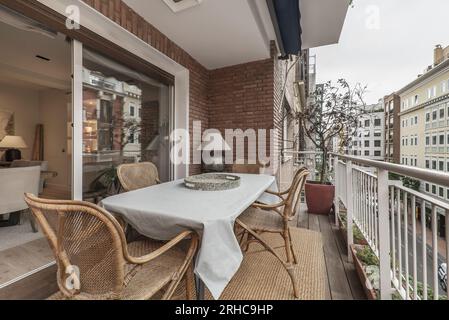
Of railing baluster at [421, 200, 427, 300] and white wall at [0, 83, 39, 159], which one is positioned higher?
white wall at [0, 83, 39, 159]

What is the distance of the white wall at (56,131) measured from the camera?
18.9 ft

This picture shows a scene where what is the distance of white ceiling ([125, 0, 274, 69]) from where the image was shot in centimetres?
243

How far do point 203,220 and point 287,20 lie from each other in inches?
109

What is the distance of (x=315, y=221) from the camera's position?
3.20 metres

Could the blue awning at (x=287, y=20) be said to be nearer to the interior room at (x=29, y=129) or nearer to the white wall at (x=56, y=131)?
the interior room at (x=29, y=129)

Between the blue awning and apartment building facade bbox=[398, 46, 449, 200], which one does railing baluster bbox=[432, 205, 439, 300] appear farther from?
the blue awning

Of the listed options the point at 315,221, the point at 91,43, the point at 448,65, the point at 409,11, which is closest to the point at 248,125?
the point at 315,221

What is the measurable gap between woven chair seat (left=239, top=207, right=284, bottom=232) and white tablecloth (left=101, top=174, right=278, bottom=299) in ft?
1.24

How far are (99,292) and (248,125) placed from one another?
324 cm

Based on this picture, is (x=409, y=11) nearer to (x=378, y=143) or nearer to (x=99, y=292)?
(x=378, y=143)

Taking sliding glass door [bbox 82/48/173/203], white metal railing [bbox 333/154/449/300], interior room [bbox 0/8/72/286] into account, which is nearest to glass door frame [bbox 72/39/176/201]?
sliding glass door [bbox 82/48/173/203]

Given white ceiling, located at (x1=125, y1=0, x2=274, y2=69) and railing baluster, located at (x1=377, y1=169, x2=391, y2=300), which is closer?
railing baluster, located at (x1=377, y1=169, x2=391, y2=300)

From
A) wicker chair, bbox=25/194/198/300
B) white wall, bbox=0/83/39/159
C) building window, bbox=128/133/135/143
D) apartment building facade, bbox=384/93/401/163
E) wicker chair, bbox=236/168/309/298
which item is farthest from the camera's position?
white wall, bbox=0/83/39/159

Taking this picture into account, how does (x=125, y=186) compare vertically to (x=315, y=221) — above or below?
above
